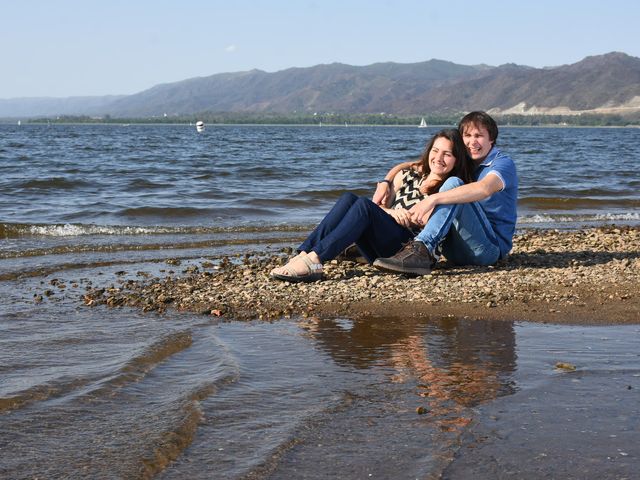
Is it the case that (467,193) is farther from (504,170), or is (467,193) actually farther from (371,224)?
(371,224)

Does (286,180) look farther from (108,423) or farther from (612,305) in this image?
(108,423)

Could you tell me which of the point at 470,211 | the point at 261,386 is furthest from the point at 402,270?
the point at 261,386

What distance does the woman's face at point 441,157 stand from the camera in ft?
24.2

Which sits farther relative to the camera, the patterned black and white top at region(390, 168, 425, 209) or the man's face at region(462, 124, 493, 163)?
the patterned black and white top at region(390, 168, 425, 209)

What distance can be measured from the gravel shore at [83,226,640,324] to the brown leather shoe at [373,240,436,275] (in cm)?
12

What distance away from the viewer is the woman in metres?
7.42

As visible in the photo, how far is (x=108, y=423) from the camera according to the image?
400 centimetres

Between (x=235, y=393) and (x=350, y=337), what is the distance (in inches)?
61.4

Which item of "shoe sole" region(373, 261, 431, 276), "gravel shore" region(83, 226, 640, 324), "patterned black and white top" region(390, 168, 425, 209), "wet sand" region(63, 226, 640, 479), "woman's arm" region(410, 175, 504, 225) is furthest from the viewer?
"patterned black and white top" region(390, 168, 425, 209)

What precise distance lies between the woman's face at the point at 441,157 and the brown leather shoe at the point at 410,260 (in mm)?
661

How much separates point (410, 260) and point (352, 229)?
0.59 meters

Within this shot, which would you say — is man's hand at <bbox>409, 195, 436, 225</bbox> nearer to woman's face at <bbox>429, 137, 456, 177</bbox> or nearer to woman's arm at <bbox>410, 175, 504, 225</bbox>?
woman's arm at <bbox>410, 175, 504, 225</bbox>

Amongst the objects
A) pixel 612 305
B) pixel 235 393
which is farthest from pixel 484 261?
pixel 235 393

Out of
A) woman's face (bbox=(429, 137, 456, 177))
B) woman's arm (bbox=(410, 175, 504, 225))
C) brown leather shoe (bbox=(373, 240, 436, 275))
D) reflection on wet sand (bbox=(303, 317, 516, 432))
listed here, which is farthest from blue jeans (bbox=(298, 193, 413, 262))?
reflection on wet sand (bbox=(303, 317, 516, 432))
